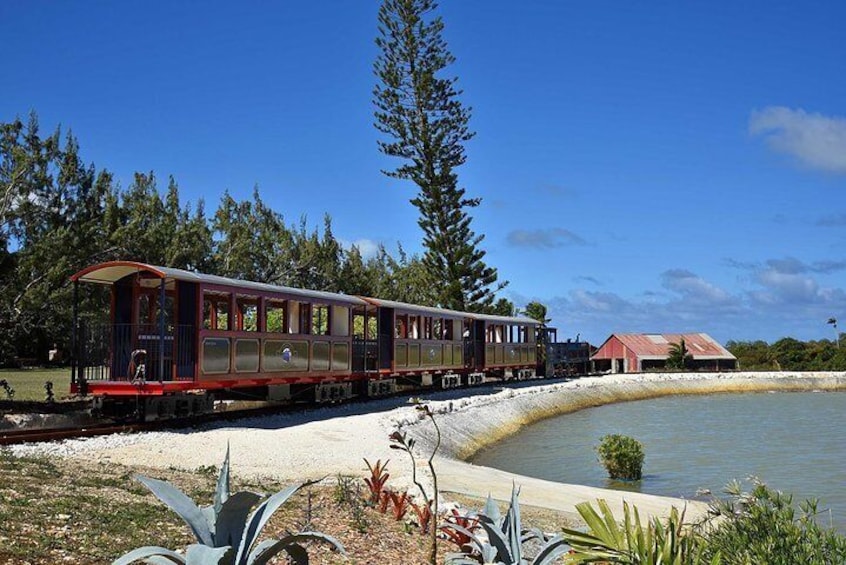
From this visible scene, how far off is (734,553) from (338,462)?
358 inches

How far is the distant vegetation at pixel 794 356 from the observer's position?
6550cm

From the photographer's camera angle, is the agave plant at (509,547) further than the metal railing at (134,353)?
No

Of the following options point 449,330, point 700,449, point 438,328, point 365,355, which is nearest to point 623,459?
point 700,449

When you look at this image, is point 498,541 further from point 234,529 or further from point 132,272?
point 132,272

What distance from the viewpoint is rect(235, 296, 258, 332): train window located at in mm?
17100

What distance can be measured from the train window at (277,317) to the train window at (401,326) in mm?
6645

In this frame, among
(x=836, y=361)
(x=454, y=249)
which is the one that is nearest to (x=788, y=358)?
(x=836, y=361)

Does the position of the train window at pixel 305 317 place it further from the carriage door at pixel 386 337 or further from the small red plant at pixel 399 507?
the small red plant at pixel 399 507

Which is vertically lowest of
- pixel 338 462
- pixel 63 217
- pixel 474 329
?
pixel 338 462

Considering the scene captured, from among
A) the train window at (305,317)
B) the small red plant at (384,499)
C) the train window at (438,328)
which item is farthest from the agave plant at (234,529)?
the train window at (438,328)

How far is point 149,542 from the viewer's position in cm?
601

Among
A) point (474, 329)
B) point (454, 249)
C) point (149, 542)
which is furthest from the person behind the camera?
point (454, 249)

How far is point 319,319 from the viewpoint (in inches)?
800

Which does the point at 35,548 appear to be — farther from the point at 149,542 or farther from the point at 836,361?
the point at 836,361
